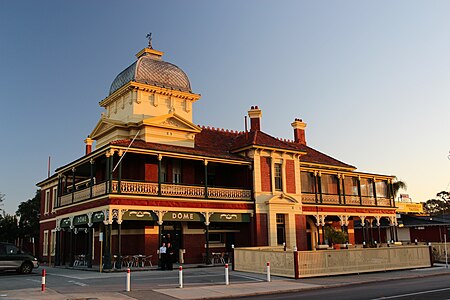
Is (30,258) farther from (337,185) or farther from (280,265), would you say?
(337,185)

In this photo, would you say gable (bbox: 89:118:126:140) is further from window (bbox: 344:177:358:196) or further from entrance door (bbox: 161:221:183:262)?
window (bbox: 344:177:358:196)

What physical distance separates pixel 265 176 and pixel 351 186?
41.3ft

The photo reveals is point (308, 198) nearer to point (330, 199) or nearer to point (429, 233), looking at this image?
point (330, 199)

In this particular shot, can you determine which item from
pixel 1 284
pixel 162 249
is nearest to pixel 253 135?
pixel 162 249

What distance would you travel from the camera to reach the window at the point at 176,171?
2912 centimetres

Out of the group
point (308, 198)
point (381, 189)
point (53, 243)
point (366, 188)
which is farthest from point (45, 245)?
point (381, 189)

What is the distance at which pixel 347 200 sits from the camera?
122ft

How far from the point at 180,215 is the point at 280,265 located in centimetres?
772

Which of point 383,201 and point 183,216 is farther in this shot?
point 383,201

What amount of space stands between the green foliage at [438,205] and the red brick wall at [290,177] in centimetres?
6420

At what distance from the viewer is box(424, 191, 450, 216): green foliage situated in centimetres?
8663

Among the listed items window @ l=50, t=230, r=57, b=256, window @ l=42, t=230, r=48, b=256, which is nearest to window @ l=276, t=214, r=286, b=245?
window @ l=50, t=230, r=57, b=256

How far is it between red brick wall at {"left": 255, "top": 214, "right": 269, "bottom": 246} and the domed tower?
22.0 ft

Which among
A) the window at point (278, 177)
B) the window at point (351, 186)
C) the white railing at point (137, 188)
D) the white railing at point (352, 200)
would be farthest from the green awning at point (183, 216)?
the window at point (351, 186)
